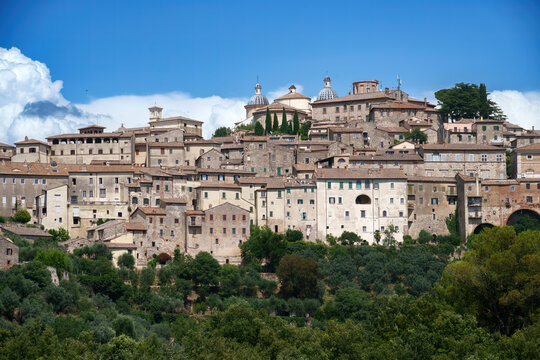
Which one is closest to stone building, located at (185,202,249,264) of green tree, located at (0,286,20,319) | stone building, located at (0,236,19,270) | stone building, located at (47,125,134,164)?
stone building, located at (0,236,19,270)

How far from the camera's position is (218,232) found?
72188mm

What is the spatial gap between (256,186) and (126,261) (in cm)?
1382

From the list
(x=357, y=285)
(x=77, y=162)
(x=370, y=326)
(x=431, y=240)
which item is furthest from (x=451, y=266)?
(x=77, y=162)

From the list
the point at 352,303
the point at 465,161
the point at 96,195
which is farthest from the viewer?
the point at 465,161

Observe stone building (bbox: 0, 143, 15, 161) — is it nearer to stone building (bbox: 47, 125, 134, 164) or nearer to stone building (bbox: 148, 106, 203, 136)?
stone building (bbox: 47, 125, 134, 164)

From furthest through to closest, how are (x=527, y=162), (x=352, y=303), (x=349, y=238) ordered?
(x=527, y=162), (x=349, y=238), (x=352, y=303)

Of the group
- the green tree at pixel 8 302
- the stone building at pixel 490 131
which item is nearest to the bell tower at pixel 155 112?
the stone building at pixel 490 131

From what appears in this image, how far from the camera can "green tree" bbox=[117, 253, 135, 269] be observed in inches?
2682

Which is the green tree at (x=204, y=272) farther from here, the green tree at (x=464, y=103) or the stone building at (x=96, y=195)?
the green tree at (x=464, y=103)

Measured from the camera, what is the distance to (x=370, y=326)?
54.5m

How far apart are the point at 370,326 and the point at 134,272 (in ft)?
66.5

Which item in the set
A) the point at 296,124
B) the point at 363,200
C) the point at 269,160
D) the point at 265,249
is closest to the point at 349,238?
the point at 363,200

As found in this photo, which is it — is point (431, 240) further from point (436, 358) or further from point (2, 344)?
point (2, 344)

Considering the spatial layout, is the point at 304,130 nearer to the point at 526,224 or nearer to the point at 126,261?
the point at 526,224
